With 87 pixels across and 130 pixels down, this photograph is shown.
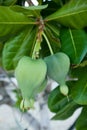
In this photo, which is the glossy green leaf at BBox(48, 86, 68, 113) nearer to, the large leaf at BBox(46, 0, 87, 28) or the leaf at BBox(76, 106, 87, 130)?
the leaf at BBox(76, 106, 87, 130)

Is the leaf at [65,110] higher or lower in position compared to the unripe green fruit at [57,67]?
lower

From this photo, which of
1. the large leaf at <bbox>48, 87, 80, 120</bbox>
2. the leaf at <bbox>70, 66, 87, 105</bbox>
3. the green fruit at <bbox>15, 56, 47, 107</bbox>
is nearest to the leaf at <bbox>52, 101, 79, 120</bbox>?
the large leaf at <bbox>48, 87, 80, 120</bbox>

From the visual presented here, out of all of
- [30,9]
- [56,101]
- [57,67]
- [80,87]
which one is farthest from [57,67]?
[56,101]

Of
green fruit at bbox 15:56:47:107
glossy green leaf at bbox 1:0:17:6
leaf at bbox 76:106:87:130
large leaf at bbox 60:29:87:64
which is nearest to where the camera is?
green fruit at bbox 15:56:47:107

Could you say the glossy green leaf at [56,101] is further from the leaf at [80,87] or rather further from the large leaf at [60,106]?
the leaf at [80,87]

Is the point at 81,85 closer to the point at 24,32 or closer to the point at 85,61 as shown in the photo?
the point at 85,61

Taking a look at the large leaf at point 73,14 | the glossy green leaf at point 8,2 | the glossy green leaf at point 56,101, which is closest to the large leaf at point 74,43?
the large leaf at point 73,14
